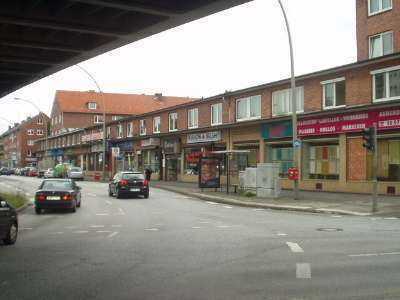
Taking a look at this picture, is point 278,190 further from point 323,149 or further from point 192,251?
point 192,251

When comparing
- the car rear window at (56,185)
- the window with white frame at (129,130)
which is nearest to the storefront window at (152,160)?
the window with white frame at (129,130)

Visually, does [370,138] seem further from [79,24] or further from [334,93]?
[79,24]

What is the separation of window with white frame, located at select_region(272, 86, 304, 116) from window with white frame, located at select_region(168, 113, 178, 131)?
1550cm

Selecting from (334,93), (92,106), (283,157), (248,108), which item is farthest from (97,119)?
(334,93)

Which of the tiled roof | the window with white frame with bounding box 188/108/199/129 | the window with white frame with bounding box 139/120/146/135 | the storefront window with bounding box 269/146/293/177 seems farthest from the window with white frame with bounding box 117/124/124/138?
the tiled roof

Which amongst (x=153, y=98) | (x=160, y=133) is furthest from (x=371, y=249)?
(x=153, y=98)

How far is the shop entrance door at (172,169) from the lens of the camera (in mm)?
49938

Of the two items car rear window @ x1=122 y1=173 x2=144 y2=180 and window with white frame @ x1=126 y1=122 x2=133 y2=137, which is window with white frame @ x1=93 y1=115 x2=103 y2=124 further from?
car rear window @ x1=122 y1=173 x2=144 y2=180

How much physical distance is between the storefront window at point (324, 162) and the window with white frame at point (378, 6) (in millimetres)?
10150

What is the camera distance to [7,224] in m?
13.0

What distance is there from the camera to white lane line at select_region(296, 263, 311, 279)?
893cm

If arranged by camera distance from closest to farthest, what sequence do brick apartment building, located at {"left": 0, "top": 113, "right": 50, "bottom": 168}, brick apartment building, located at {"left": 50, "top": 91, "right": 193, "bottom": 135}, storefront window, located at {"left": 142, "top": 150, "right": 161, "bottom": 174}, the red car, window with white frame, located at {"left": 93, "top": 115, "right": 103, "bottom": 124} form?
storefront window, located at {"left": 142, "top": 150, "right": 161, "bottom": 174} → the red car → window with white frame, located at {"left": 93, "top": 115, "right": 103, "bottom": 124} → brick apartment building, located at {"left": 50, "top": 91, "right": 193, "bottom": 135} → brick apartment building, located at {"left": 0, "top": 113, "right": 50, "bottom": 168}

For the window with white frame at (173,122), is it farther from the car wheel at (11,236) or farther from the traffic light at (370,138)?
the car wheel at (11,236)

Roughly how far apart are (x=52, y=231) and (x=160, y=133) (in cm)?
3570
